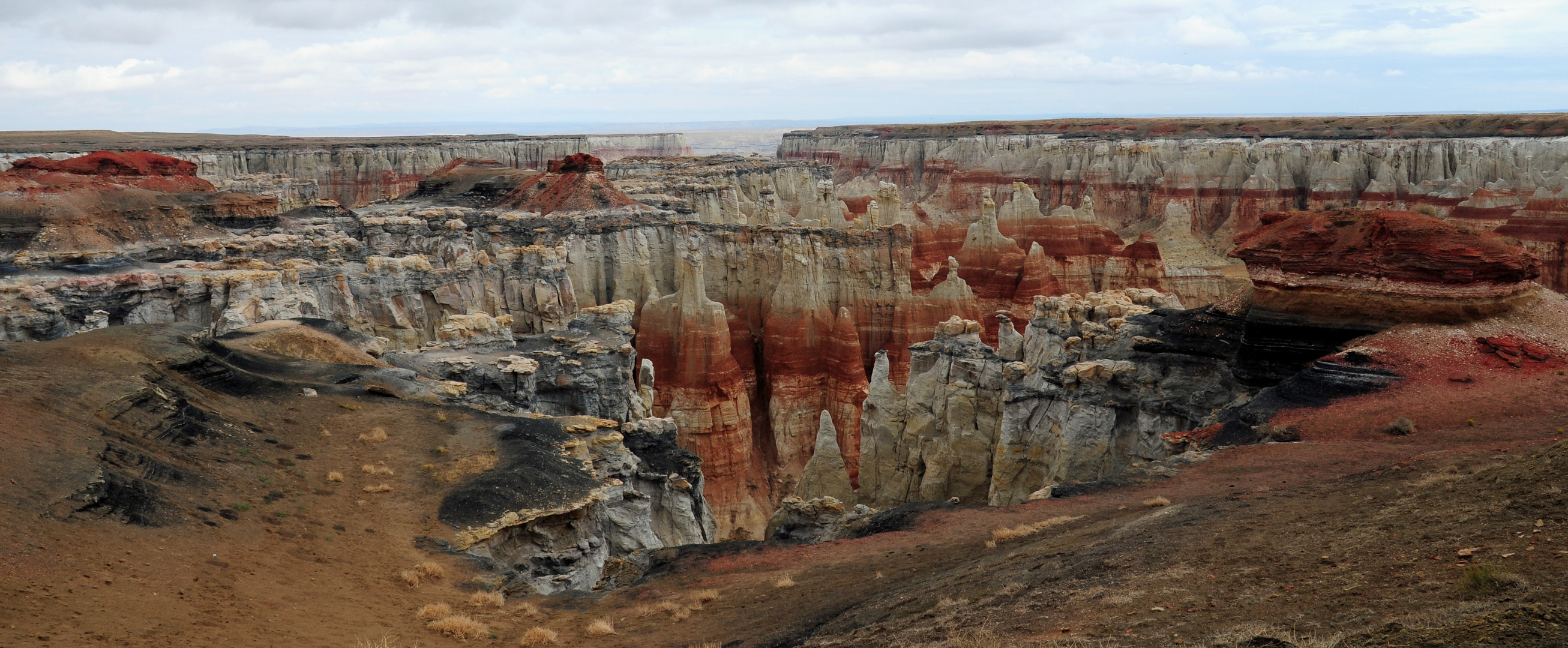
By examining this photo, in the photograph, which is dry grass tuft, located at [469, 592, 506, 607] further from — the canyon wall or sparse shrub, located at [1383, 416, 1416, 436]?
the canyon wall

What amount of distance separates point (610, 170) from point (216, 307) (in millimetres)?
58609

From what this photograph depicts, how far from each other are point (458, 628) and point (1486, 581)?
11013mm

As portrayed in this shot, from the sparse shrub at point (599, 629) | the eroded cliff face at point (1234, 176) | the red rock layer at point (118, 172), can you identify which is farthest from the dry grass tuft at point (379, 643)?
the eroded cliff face at point (1234, 176)

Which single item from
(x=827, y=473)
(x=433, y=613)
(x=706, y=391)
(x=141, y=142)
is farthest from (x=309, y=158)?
(x=433, y=613)

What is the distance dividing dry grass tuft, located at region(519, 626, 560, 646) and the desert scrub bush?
9.92m

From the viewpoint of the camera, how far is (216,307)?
91.4 ft

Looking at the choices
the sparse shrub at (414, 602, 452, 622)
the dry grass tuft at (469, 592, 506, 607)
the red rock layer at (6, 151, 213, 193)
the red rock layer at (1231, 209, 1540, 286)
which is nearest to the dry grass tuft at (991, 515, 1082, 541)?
the dry grass tuft at (469, 592, 506, 607)

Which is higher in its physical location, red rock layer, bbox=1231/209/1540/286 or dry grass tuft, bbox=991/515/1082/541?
red rock layer, bbox=1231/209/1540/286

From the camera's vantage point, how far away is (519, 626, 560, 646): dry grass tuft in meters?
12.0

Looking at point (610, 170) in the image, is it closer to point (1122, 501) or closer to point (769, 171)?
point (769, 171)

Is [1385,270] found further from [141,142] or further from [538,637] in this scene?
[141,142]

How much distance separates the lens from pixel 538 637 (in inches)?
478

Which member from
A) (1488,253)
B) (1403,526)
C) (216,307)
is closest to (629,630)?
(1403,526)

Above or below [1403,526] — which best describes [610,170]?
above
